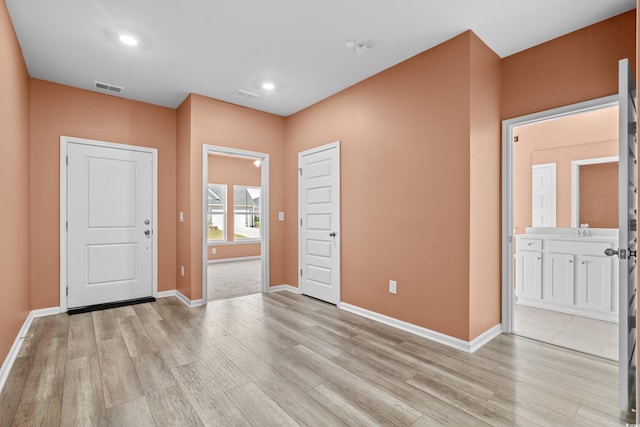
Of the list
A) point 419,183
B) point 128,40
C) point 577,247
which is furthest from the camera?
point 577,247

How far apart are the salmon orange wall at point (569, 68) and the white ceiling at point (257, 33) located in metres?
0.09

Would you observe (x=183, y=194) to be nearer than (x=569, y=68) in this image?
No

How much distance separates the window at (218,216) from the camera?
25.7ft

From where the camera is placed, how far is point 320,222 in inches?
166

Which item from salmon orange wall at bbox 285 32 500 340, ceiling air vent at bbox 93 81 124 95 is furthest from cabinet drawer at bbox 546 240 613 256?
ceiling air vent at bbox 93 81 124 95

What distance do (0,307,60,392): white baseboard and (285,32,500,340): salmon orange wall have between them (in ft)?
9.88

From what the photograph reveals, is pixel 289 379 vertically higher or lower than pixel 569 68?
lower

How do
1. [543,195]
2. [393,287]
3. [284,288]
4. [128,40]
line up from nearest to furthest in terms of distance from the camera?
[128,40] → [393,287] → [543,195] → [284,288]

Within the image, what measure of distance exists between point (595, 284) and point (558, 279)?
331mm

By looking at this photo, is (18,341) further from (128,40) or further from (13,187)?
(128,40)

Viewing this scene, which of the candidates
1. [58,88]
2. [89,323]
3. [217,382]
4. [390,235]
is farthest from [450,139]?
[58,88]

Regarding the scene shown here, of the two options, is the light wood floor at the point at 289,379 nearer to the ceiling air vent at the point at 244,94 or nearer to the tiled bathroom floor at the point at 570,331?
the tiled bathroom floor at the point at 570,331

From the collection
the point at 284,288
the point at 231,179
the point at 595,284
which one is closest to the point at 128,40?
the point at 284,288

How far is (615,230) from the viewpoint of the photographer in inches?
135
